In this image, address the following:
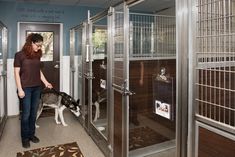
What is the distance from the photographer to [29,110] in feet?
11.0

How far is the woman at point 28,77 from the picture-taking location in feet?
10.6

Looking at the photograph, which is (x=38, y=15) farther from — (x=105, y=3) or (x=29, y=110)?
(x=29, y=110)

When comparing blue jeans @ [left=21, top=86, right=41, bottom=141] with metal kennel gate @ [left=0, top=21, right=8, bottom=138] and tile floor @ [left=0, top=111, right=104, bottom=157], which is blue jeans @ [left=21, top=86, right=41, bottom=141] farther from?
metal kennel gate @ [left=0, top=21, right=8, bottom=138]

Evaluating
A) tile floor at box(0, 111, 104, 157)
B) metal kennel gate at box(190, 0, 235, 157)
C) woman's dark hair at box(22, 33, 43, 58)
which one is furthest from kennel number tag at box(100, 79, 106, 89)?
metal kennel gate at box(190, 0, 235, 157)

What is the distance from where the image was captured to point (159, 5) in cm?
577

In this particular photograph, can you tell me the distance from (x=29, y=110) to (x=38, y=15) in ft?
9.22

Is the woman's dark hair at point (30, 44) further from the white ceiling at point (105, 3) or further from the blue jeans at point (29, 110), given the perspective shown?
the white ceiling at point (105, 3)

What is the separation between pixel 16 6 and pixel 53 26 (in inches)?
34.8

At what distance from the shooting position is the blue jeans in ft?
10.8

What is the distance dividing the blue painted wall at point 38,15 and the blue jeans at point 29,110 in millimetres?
2212

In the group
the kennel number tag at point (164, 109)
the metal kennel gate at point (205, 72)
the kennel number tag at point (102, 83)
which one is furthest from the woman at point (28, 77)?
the metal kennel gate at point (205, 72)

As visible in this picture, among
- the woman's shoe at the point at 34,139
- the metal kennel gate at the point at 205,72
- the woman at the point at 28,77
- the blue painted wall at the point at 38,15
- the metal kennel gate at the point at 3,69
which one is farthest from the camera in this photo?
the blue painted wall at the point at 38,15

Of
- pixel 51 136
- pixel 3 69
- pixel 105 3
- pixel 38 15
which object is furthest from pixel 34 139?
pixel 105 3

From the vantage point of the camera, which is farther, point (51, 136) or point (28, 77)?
point (51, 136)
